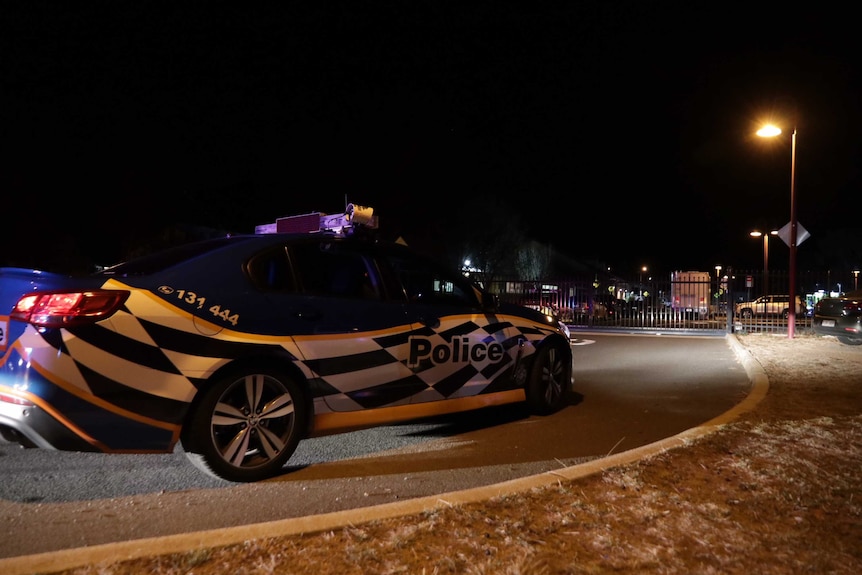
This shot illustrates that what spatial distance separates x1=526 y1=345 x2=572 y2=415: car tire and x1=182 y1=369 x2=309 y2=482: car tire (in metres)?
2.48

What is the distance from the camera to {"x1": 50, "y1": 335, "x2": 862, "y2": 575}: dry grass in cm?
275

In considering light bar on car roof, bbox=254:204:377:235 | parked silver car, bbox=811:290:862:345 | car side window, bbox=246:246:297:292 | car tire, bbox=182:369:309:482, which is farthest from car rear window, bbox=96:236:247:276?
parked silver car, bbox=811:290:862:345

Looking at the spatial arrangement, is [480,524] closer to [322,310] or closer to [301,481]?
[301,481]

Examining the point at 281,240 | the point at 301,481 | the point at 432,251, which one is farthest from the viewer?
the point at 432,251

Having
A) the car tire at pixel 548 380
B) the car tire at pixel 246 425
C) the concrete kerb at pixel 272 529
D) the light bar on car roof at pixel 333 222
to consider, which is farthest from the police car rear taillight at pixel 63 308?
the car tire at pixel 548 380

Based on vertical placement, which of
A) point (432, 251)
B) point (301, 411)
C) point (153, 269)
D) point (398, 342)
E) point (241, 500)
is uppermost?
point (432, 251)

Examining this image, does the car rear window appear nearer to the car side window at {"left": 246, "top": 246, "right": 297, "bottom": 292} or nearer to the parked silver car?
the car side window at {"left": 246, "top": 246, "right": 297, "bottom": 292}

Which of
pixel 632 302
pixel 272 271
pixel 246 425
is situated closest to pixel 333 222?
pixel 272 271

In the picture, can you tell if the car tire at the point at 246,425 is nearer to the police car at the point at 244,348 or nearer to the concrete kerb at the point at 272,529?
the police car at the point at 244,348

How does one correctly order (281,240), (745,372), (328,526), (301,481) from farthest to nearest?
(745,372) < (281,240) < (301,481) < (328,526)

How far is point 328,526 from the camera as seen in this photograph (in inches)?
121

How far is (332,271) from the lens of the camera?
182 inches

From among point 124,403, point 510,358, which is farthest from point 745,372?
point 124,403

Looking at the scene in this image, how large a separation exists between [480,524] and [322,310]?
1.80 m
